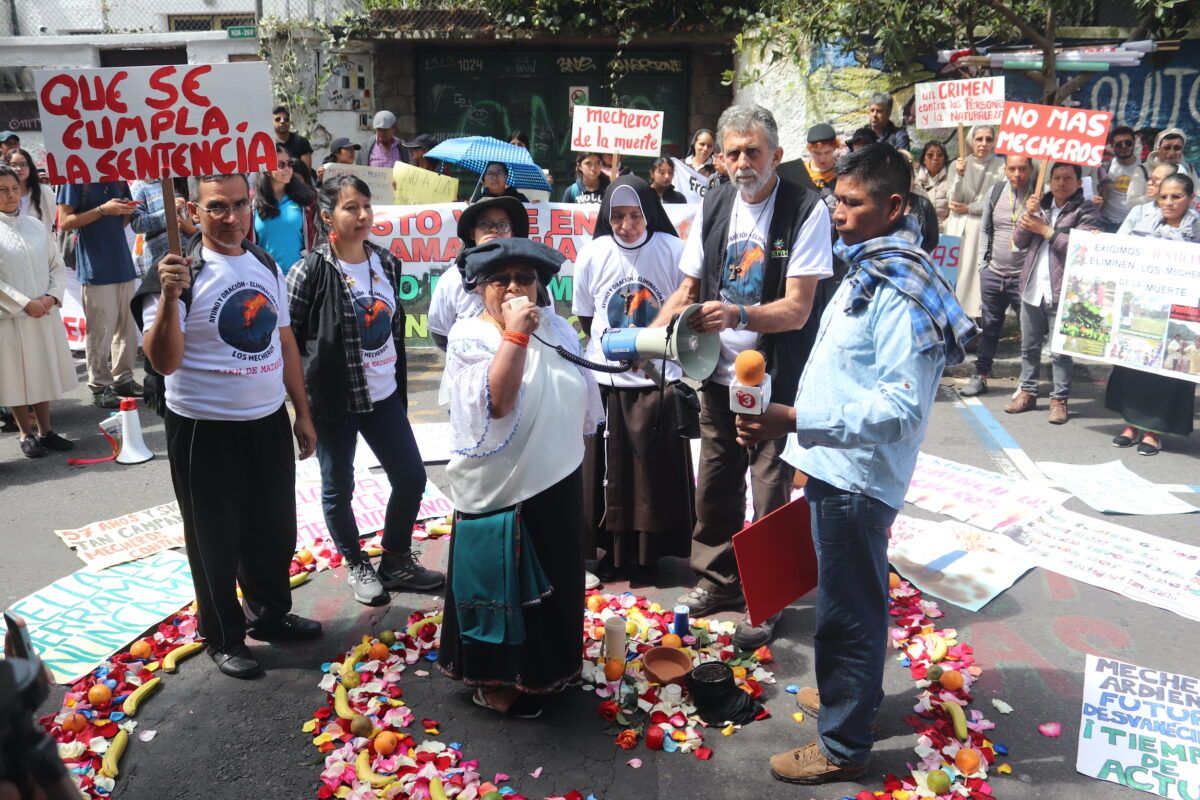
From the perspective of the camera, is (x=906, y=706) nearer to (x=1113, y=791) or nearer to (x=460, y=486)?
(x=1113, y=791)

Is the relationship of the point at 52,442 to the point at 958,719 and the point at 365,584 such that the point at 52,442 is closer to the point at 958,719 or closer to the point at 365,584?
the point at 365,584

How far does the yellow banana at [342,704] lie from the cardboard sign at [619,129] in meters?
6.59

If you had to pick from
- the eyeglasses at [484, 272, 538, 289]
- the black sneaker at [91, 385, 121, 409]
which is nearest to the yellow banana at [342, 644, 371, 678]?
the eyeglasses at [484, 272, 538, 289]

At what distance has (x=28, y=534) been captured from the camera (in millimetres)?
5480

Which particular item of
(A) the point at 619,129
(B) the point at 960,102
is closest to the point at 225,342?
(A) the point at 619,129

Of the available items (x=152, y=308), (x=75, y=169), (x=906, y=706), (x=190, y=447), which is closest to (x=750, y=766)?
(x=906, y=706)

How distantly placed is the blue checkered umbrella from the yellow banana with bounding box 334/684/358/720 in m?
5.59

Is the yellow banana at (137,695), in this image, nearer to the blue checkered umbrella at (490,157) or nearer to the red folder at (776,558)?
the red folder at (776,558)

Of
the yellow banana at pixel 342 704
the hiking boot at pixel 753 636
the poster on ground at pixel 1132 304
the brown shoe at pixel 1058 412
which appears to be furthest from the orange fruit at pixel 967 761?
the brown shoe at pixel 1058 412

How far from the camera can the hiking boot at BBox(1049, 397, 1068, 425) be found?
7.58m

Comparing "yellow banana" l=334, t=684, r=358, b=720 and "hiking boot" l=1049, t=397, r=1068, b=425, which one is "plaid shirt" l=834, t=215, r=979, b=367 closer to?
"yellow banana" l=334, t=684, r=358, b=720

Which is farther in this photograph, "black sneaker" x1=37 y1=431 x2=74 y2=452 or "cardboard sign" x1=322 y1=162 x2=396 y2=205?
"cardboard sign" x1=322 y1=162 x2=396 y2=205

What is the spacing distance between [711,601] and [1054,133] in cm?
510

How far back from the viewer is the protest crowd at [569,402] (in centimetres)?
298
